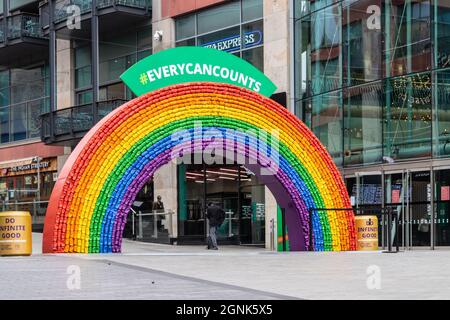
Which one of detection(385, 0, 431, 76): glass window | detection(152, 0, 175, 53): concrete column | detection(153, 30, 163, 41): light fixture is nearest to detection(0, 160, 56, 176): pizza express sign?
detection(152, 0, 175, 53): concrete column

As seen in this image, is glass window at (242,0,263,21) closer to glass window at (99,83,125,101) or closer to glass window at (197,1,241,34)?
glass window at (197,1,241,34)

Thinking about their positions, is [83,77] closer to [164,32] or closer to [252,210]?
[164,32]

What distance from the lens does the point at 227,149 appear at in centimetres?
2177

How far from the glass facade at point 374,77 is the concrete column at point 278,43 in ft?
1.24

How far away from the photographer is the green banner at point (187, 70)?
21078 mm

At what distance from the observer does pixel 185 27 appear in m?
34.8

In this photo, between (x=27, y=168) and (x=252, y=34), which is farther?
(x=27, y=168)

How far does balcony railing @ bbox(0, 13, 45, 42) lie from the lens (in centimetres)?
3872

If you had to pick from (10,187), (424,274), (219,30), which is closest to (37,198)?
(10,187)

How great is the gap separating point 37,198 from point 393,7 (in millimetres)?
19071

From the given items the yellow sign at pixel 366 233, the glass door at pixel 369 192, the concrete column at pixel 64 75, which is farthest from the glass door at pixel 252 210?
the concrete column at pixel 64 75

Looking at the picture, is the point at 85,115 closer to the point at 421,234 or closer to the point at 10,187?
the point at 10,187

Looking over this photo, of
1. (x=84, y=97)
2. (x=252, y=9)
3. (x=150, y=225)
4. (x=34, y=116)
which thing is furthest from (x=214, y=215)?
(x=34, y=116)

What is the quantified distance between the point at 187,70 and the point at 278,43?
399 inches
